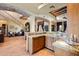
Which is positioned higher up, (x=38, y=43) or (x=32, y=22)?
(x=32, y=22)

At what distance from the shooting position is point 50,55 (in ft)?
8.54

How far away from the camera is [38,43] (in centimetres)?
270

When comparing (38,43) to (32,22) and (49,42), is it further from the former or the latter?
(32,22)

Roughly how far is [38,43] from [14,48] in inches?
18.1

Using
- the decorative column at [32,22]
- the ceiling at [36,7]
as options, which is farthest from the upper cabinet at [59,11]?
the decorative column at [32,22]

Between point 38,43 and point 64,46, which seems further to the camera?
point 38,43

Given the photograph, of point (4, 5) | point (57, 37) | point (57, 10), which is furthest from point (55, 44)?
point (4, 5)

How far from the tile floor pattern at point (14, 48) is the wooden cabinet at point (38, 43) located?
8 centimetres

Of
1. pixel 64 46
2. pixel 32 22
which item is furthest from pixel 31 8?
pixel 64 46

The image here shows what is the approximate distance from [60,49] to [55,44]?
0.18 meters

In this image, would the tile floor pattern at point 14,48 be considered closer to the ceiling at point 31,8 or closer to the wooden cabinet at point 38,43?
the wooden cabinet at point 38,43

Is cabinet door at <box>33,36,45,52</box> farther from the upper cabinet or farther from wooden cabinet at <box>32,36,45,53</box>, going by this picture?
the upper cabinet

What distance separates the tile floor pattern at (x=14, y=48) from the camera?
8.43ft

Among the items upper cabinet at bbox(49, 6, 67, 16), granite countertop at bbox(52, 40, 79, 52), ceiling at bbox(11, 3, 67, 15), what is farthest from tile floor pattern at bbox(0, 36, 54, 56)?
upper cabinet at bbox(49, 6, 67, 16)
